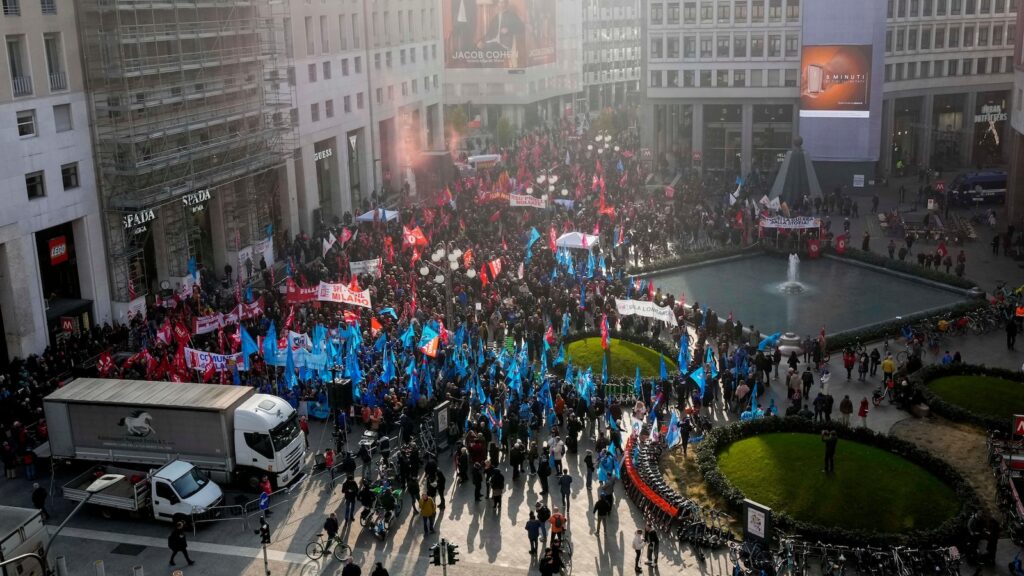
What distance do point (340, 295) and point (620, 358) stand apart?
11689 mm

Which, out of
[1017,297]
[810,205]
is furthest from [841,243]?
[1017,297]

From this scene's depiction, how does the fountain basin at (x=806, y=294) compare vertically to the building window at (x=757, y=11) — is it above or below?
below

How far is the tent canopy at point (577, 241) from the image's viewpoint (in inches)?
2109

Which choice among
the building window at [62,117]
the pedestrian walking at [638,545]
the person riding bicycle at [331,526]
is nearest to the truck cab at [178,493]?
the person riding bicycle at [331,526]

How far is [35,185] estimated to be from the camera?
44812mm

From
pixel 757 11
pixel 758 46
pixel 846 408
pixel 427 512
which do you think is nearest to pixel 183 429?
pixel 427 512

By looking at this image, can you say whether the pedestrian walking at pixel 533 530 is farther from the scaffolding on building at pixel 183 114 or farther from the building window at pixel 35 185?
the scaffolding on building at pixel 183 114

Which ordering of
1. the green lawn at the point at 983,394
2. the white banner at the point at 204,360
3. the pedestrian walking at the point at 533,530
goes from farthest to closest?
the white banner at the point at 204,360
the green lawn at the point at 983,394
the pedestrian walking at the point at 533,530

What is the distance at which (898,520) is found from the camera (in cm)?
2827

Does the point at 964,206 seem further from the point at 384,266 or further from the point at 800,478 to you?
the point at 800,478

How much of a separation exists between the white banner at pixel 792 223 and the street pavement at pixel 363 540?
29.5 metres

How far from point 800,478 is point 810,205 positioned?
40.0 meters

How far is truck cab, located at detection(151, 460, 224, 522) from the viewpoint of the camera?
30250mm

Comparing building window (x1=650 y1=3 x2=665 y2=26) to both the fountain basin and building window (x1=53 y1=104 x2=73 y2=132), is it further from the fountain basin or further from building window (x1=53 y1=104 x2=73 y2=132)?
building window (x1=53 y1=104 x2=73 y2=132)
